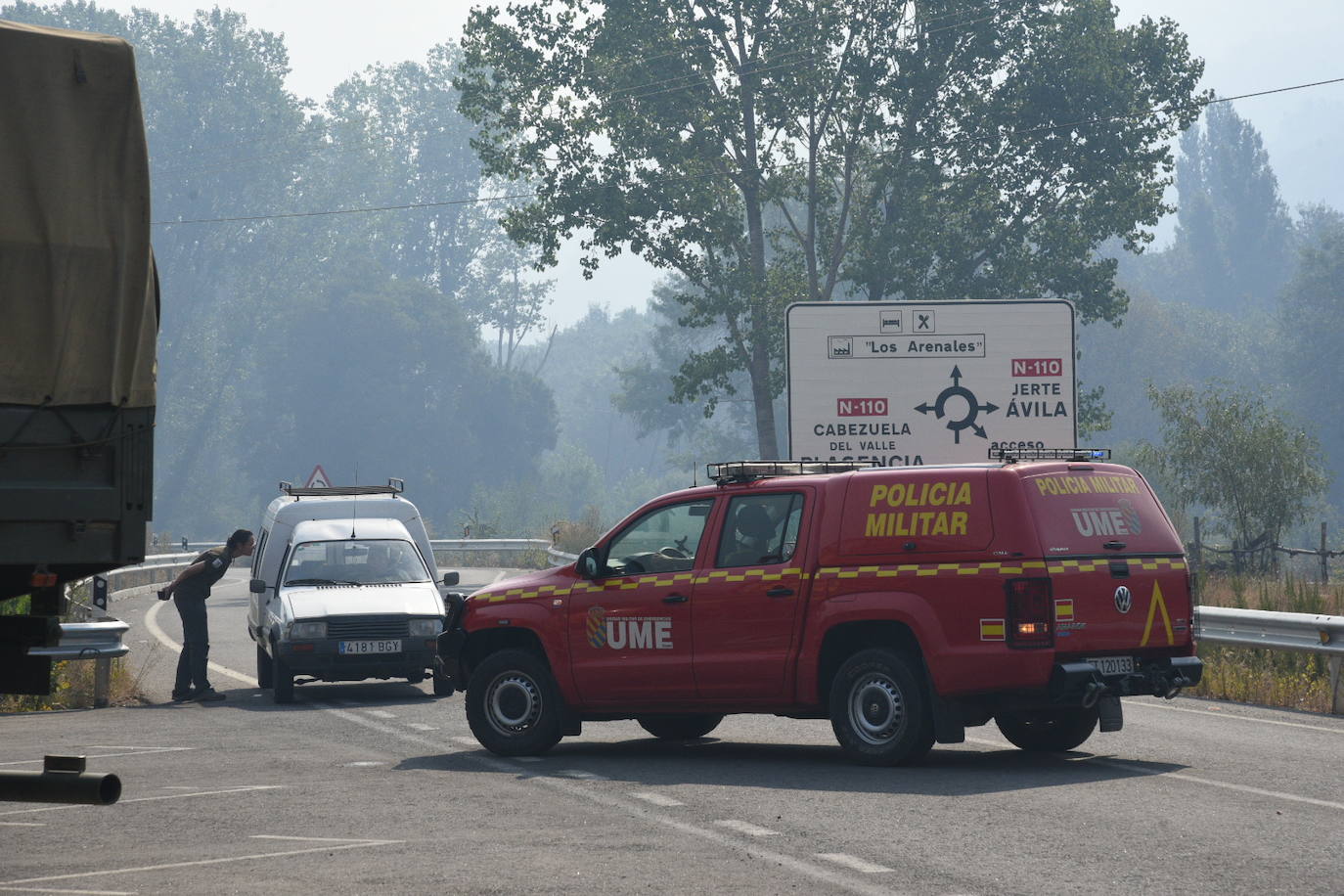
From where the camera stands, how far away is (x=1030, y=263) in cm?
4547

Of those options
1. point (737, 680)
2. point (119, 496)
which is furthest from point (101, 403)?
point (737, 680)

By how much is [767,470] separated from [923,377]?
9951 millimetres

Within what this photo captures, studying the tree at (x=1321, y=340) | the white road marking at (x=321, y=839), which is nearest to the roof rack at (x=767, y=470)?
the white road marking at (x=321, y=839)

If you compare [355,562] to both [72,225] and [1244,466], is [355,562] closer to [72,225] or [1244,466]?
[72,225]

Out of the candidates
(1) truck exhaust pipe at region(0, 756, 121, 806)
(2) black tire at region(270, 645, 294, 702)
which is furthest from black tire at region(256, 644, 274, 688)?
(1) truck exhaust pipe at region(0, 756, 121, 806)

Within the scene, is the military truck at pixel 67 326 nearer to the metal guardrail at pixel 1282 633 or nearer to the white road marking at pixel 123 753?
the white road marking at pixel 123 753

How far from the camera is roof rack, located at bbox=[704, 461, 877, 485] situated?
39.8 ft

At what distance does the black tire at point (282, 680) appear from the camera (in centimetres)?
1678

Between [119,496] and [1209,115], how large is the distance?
187 meters

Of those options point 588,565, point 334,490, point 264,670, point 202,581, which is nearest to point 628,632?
point 588,565

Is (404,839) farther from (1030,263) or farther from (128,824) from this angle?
(1030,263)

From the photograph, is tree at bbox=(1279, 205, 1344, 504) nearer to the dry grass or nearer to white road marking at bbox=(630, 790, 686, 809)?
the dry grass

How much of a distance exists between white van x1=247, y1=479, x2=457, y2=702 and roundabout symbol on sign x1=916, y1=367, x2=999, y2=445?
652cm

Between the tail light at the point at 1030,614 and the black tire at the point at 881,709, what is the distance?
74 cm
